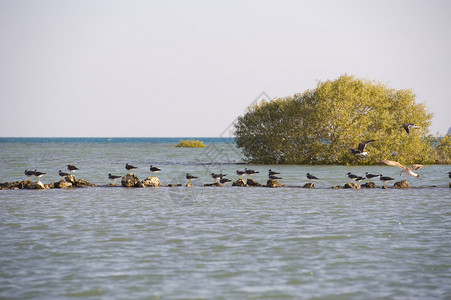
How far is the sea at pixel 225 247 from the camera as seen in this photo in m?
11.4

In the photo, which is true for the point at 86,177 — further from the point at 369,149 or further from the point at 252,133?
the point at 369,149

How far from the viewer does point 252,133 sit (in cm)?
5844

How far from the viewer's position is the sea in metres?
11.4

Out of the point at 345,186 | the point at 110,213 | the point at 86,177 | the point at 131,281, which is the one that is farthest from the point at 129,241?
the point at 86,177

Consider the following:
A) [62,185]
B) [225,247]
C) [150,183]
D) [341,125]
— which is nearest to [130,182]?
[150,183]

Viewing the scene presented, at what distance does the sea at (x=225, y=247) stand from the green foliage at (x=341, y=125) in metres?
24.8

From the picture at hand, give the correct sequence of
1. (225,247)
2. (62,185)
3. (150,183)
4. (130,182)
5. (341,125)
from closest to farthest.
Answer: (225,247)
(62,185)
(130,182)
(150,183)
(341,125)

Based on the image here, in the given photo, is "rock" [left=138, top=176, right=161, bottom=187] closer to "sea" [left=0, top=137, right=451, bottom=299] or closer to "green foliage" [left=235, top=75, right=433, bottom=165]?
"sea" [left=0, top=137, right=451, bottom=299]

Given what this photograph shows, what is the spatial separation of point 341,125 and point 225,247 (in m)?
39.0

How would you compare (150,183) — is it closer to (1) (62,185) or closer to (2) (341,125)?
(1) (62,185)

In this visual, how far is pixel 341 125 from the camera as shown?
5200cm

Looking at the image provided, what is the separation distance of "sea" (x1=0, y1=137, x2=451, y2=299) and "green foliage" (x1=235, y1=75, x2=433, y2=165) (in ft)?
81.2

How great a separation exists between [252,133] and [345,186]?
1018 inches

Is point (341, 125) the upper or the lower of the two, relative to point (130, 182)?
upper
